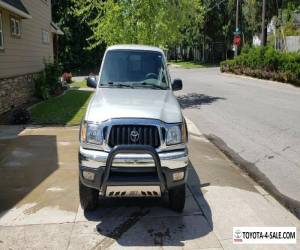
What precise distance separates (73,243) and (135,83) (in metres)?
2.84

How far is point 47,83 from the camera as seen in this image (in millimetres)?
19062

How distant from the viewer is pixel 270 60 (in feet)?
90.2

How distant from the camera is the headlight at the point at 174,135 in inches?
195

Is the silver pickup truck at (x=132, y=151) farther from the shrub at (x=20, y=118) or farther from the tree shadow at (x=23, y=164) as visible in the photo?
the shrub at (x=20, y=118)

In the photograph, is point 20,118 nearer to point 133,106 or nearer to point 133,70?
point 133,70

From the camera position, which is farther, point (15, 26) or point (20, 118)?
point (15, 26)

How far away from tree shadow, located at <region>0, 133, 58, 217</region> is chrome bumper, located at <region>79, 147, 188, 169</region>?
5.15 feet

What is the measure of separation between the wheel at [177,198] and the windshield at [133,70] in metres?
1.91

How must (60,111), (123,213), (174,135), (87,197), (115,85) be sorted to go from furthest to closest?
1. (60,111)
2. (115,85)
3. (123,213)
4. (87,197)
5. (174,135)

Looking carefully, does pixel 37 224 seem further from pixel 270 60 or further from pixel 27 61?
pixel 270 60

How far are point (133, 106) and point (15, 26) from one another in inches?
459

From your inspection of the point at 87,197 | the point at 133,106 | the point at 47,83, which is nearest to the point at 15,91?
the point at 47,83

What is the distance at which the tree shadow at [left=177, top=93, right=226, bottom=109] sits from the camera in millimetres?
16375

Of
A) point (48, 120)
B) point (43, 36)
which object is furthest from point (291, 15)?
point (48, 120)
